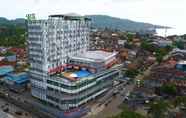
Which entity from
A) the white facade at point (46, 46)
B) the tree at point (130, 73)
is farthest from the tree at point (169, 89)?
the white facade at point (46, 46)

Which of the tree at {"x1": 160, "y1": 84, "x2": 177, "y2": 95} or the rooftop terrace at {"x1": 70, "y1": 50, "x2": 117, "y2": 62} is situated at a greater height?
the rooftop terrace at {"x1": 70, "y1": 50, "x2": 117, "y2": 62}

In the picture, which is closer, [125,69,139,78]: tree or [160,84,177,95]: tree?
[160,84,177,95]: tree

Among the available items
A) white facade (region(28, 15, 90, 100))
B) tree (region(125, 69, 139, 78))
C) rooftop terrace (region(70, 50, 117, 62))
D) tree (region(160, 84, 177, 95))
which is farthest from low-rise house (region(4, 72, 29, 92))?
tree (region(160, 84, 177, 95))

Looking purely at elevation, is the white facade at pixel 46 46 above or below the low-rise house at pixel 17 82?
above

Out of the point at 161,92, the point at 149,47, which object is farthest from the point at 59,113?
the point at 149,47

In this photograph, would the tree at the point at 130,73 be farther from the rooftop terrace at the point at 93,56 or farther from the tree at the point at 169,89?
the tree at the point at 169,89

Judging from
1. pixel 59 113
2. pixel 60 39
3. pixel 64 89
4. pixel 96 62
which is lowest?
pixel 59 113

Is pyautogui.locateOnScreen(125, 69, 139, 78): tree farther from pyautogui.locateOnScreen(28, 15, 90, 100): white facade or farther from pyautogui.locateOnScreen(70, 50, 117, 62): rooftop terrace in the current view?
pyautogui.locateOnScreen(28, 15, 90, 100): white facade

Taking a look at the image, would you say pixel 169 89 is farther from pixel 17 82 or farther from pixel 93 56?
pixel 17 82

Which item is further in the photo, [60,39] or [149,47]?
[149,47]

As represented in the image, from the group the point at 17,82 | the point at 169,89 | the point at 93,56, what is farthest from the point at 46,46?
the point at 169,89

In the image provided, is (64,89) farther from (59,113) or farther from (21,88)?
(21,88)
